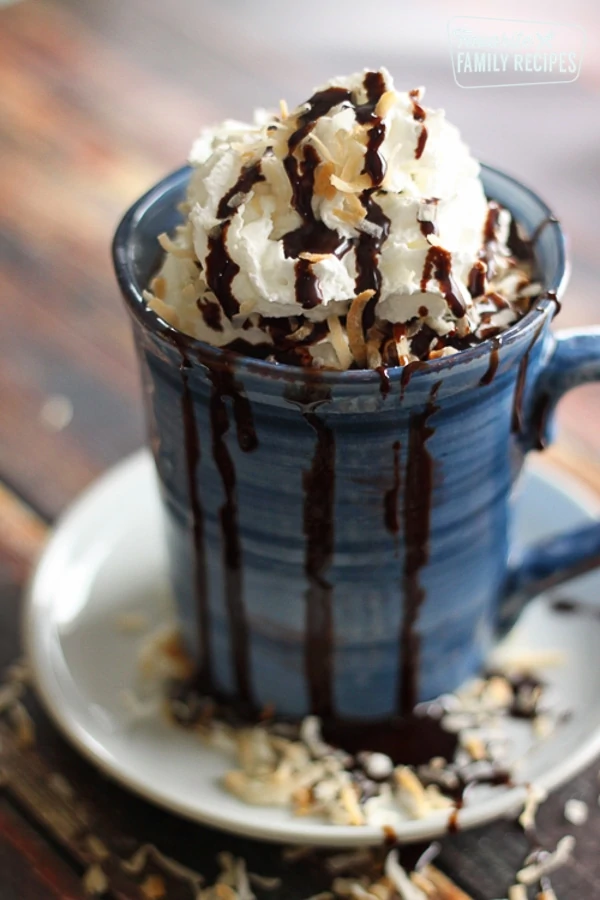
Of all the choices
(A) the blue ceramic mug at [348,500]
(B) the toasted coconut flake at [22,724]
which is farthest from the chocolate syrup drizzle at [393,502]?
(B) the toasted coconut flake at [22,724]

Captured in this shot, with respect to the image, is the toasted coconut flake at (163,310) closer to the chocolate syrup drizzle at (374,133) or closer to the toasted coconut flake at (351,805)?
the chocolate syrup drizzle at (374,133)

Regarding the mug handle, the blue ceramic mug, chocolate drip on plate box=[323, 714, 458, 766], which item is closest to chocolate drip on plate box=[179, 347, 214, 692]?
the blue ceramic mug

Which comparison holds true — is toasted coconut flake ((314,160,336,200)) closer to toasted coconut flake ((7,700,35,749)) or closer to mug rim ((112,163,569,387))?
mug rim ((112,163,569,387))

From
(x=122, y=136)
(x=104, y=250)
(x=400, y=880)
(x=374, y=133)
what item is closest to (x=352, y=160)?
(x=374, y=133)

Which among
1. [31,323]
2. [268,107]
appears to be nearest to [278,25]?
[268,107]

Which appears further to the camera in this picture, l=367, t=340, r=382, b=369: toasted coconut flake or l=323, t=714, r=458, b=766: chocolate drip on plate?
l=323, t=714, r=458, b=766: chocolate drip on plate

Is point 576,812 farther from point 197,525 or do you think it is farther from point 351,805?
point 197,525

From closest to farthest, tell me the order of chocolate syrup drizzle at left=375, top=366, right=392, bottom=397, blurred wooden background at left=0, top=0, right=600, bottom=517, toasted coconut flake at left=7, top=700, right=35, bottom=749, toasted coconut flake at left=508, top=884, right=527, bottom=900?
chocolate syrup drizzle at left=375, top=366, right=392, bottom=397, toasted coconut flake at left=508, top=884, right=527, bottom=900, toasted coconut flake at left=7, top=700, right=35, bottom=749, blurred wooden background at left=0, top=0, right=600, bottom=517
